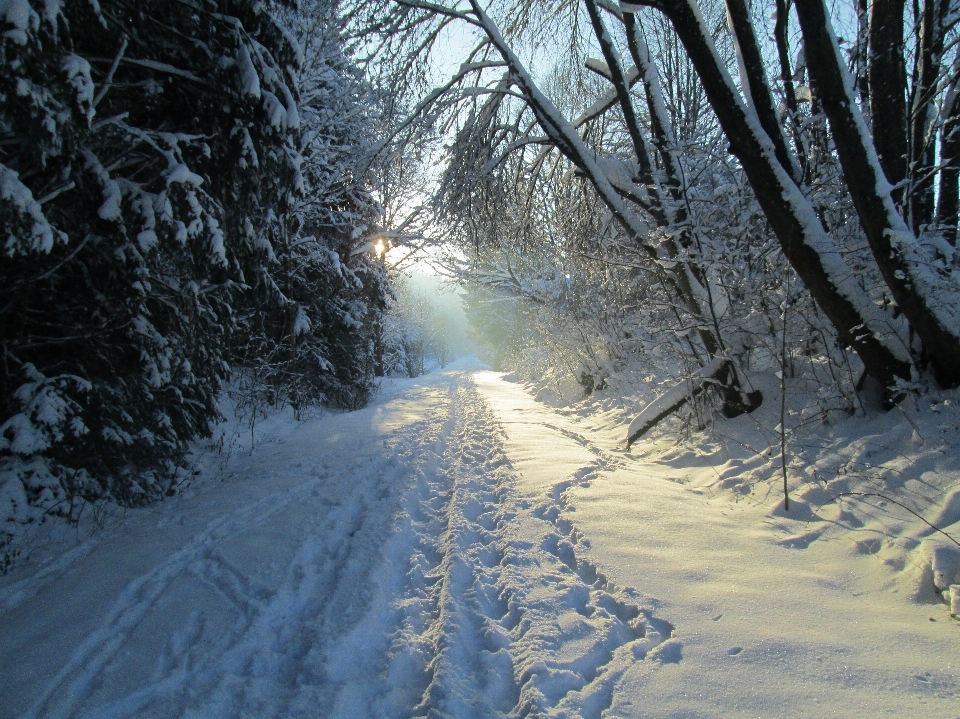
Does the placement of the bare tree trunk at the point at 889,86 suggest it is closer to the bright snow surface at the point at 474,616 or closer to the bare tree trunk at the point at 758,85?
the bare tree trunk at the point at 758,85

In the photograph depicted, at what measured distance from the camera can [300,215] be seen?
32.3ft

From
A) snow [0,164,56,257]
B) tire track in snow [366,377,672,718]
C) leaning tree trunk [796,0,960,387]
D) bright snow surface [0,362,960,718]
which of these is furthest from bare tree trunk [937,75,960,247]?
snow [0,164,56,257]

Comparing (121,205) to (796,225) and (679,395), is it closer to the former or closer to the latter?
(796,225)

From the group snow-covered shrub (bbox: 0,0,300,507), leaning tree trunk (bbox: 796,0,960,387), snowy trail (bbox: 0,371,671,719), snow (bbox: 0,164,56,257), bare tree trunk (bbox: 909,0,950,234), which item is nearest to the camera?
snowy trail (bbox: 0,371,671,719)

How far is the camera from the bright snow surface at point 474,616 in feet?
5.36

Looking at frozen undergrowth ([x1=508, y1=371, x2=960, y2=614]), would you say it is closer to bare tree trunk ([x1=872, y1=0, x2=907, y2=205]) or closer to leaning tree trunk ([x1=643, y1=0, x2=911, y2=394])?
leaning tree trunk ([x1=643, y1=0, x2=911, y2=394])

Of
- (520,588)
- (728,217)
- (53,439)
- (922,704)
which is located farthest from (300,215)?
(922,704)

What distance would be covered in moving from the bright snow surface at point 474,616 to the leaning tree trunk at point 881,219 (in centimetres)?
154

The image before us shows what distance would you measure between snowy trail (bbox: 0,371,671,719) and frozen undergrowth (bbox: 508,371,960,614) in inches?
52.0

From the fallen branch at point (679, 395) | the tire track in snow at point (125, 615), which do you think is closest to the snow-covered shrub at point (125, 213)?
the tire track in snow at point (125, 615)

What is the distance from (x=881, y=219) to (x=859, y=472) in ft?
5.51

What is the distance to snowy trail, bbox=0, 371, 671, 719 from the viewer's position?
1.75 metres

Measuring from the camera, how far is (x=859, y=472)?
9.45 ft

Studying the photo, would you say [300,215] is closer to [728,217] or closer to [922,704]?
[728,217]
